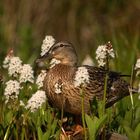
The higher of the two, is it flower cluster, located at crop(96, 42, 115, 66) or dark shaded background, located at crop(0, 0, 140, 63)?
dark shaded background, located at crop(0, 0, 140, 63)

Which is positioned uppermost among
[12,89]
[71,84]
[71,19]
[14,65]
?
[71,19]

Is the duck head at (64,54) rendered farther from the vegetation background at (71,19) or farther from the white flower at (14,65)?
the vegetation background at (71,19)

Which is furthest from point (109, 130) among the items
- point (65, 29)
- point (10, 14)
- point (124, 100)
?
point (65, 29)

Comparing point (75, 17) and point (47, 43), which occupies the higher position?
point (75, 17)

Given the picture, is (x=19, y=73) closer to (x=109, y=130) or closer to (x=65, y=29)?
(x=109, y=130)

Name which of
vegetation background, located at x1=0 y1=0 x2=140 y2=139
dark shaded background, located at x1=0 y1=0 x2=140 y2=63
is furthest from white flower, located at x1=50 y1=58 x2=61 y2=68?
dark shaded background, located at x1=0 y1=0 x2=140 y2=63

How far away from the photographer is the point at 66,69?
20.0 feet

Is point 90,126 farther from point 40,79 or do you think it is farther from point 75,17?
point 75,17

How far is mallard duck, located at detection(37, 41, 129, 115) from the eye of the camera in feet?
18.6

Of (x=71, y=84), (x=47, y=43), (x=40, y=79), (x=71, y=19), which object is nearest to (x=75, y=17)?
(x=71, y=19)

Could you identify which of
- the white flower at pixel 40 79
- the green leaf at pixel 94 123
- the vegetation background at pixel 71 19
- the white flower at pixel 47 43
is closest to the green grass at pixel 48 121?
the green leaf at pixel 94 123

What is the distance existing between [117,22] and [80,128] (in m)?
7.48

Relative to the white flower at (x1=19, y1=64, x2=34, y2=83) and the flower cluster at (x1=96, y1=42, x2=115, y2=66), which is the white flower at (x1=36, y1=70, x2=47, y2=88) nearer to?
the white flower at (x1=19, y1=64, x2=34, y2=83)

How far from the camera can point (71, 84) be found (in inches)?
228
